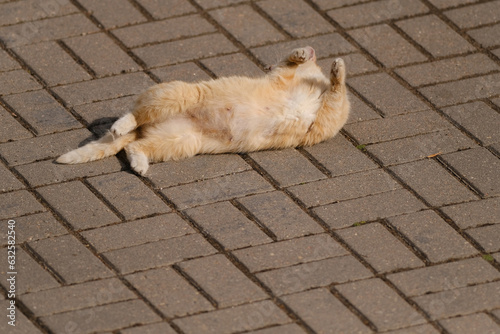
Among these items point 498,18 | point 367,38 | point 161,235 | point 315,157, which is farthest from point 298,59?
point 498,18

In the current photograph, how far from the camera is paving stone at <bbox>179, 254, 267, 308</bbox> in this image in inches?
185

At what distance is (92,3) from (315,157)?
250cm

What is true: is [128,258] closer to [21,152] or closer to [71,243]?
[71,243]

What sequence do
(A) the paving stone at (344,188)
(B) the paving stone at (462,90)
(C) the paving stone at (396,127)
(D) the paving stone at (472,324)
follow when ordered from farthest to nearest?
(B) the paving stone at (462,90) < (C) the paving stone at (396,127) < (A) the paving stone at (344,188) < (D) the paving stone at (472,324)

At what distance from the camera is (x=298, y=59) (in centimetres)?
609

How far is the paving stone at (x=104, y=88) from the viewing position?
6230mm

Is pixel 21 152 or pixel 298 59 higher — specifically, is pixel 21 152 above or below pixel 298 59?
below

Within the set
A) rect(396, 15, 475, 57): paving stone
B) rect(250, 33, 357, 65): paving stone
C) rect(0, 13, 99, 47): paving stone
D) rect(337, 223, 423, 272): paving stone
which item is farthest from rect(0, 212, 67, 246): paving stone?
rect(396, 15, 475, 57): paving stone

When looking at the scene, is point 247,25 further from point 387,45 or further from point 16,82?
point 16,82

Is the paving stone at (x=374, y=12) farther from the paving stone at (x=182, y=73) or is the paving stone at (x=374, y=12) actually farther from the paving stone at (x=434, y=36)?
the paving stone at (x=182, y=73)

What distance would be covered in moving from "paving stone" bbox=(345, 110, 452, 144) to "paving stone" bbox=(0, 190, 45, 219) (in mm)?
2192

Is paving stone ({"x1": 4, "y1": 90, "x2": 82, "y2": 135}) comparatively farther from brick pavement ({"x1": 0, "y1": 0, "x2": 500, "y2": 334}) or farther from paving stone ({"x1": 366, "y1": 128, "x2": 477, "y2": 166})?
paving stone ({"x1": 366, "y1": 128, "x2": 477, "y2": 166})

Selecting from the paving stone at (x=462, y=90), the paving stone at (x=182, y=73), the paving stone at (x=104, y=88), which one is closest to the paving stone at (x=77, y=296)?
the paving stone at (x=104, y=88)

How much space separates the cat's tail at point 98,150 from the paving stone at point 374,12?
231cm
